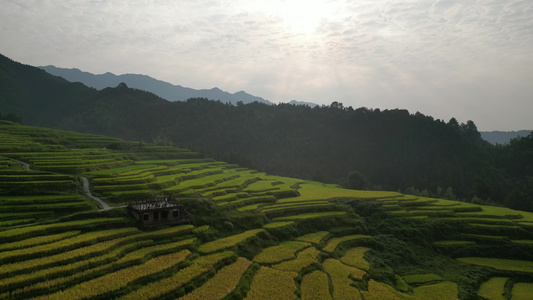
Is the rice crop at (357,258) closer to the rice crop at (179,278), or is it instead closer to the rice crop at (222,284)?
the rice crop at (222,284)

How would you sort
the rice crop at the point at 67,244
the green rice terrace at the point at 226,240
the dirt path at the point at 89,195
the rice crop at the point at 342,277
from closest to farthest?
the rice crop at the point at 67,244 < the green rice terrace at the point at 226,240 < the rice crop at the point at 342,277 < the dirt path at the point at 89,195

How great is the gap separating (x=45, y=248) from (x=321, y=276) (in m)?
17.5

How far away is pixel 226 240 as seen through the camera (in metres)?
25.2

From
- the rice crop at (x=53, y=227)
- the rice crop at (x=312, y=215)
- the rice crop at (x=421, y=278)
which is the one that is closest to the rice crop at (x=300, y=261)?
the rice crop at (x=312, y=215)

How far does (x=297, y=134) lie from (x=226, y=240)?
11281cm

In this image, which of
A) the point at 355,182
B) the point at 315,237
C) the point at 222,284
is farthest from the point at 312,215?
the point at 355,182

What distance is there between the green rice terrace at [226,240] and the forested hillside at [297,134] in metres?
50.3

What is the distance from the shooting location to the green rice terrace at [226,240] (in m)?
17.7

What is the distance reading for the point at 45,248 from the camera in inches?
729

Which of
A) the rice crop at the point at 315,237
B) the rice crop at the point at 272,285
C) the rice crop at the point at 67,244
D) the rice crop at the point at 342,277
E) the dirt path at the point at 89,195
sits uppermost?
the dirt path at the point at 89,195

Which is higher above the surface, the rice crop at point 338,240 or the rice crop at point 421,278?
the rice crop at point 338,240

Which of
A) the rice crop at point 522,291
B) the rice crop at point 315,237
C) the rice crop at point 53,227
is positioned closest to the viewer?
the rice crop at point 53,227

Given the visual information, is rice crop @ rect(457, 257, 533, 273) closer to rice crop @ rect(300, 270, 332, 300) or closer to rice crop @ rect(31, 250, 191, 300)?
rice crop @ rect(300, 270, 332, 300)

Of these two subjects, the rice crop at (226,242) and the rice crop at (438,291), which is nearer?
the rice crop at (438,291)
